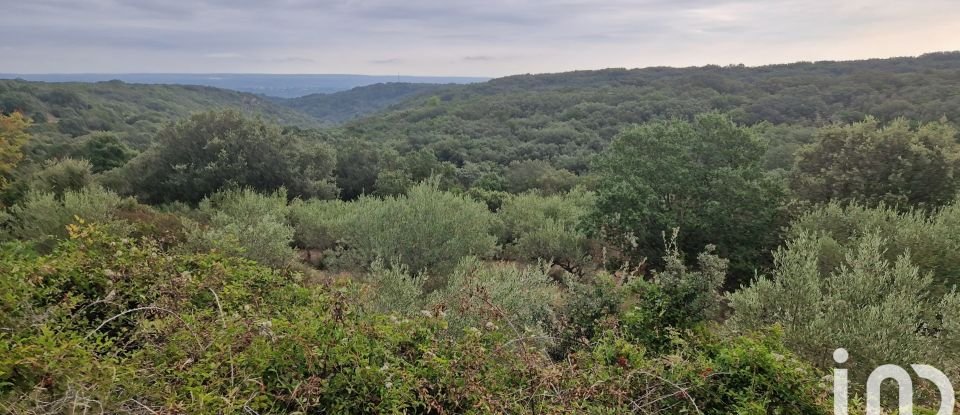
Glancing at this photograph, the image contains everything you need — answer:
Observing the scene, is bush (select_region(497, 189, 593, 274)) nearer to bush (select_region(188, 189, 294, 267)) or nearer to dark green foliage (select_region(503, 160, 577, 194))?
bush (select_region(188, 189, 294, 267))

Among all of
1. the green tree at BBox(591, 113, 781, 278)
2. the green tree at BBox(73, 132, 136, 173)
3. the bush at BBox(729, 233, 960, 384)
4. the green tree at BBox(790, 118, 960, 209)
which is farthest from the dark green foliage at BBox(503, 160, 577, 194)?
the bush at BBox(729, 233, 960, 384)

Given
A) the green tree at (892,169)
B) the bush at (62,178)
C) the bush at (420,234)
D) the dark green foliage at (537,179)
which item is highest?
the green tree at (892,169)

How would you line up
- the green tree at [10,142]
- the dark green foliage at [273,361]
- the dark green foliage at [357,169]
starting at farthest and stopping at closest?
the dark green foliage at [357,169]
the green tree at [10,142]
the dark green foliage at [273,361]

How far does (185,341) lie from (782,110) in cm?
9157

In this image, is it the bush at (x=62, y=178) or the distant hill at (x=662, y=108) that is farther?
the distant hill at (x=662, y=108)

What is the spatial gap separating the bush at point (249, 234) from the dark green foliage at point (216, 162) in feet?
16.4

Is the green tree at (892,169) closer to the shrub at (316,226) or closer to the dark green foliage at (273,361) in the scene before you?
the dark green foliage at (273,361)

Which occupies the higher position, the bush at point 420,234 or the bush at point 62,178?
the bush at point 62,178

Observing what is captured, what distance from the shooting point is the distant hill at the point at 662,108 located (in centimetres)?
6706

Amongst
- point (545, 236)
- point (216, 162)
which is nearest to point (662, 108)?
point (545, 236)

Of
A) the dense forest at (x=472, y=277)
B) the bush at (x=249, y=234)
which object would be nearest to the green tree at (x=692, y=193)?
the dense forest at (x=472, y=277)

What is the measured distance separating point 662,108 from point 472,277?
87995 mm

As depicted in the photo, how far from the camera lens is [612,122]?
86.9m

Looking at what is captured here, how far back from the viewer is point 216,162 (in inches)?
1013
